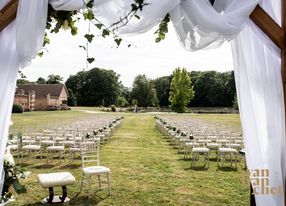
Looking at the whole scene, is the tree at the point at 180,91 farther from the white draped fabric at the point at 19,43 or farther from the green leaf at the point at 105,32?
the white draped fabric at the point at 19,43

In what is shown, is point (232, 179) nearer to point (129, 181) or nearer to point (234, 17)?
point (129, 181)

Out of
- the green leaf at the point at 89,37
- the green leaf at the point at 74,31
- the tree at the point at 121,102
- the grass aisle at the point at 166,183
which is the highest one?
the tree at the point at 121,102

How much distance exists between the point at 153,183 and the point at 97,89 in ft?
186

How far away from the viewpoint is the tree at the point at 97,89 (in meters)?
62.4

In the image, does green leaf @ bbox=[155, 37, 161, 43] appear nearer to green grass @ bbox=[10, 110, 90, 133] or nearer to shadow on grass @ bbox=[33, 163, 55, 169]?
shadow on grass @ bbox=[33, 163, 55, 169]

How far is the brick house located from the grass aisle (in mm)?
39563

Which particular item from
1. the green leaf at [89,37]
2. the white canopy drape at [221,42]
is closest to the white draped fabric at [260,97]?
the white canopy drape at [221,42]

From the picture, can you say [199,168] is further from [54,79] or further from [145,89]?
[54,79]

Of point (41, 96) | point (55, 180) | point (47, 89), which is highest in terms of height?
point (47, 89)

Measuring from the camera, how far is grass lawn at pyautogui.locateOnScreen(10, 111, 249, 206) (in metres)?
6.56

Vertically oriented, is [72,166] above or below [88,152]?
below

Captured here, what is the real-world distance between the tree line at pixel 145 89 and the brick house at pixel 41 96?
368 cm

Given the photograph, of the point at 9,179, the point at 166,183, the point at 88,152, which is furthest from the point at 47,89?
the point at 9,179

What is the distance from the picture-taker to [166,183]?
788cm
